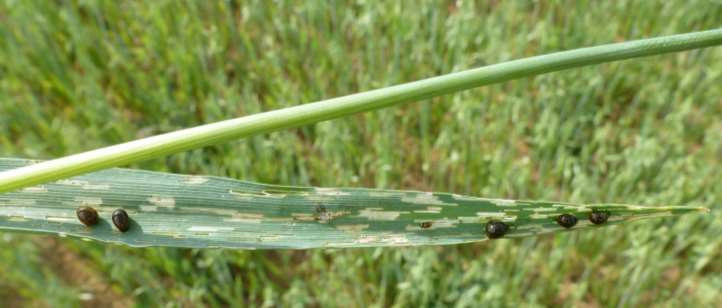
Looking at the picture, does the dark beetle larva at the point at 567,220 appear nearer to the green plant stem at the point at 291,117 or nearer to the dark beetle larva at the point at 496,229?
the dark beetle larva at the point at 496,229

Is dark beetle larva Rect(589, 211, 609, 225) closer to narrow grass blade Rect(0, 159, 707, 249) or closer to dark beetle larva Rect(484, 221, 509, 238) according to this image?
narrow grass blade Rect(0, 159, 707, 249)

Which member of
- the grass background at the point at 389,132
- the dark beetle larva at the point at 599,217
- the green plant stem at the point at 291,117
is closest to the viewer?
the green plant stem at the point at 291,117

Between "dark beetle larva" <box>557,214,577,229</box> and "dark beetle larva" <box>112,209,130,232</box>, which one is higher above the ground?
"dark beetle larva" <box>557,214,577,229</box>

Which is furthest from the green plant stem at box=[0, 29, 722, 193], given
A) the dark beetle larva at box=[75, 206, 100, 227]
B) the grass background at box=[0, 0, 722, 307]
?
the grass background at box=[0, 0, 722, 307]

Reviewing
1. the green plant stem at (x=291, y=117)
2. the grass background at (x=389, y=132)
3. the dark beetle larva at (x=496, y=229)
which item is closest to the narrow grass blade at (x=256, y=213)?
the dark beetle larva at (x=496, y=229)

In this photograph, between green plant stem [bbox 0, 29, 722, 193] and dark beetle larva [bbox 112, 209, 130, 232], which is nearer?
green plant stem [bbox 0, 29, 722, 193]

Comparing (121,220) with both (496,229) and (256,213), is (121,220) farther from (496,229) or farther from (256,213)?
(496,229)

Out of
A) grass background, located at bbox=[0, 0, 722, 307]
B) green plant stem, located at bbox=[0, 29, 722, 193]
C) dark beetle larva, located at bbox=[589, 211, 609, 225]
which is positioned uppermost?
green plant stem, located at bbox=[0, 29, 722, 193]
